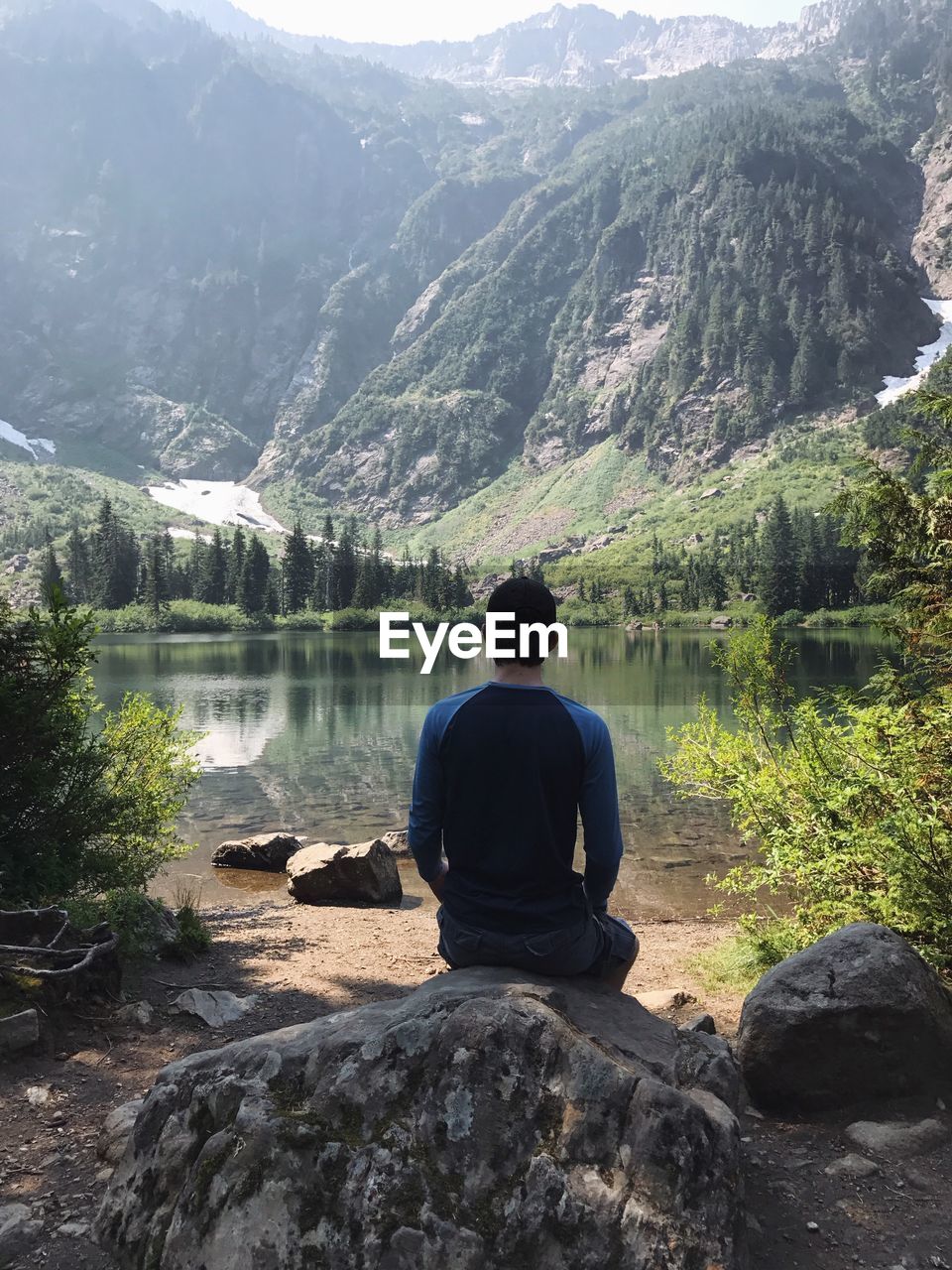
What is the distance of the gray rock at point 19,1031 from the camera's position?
6.23m

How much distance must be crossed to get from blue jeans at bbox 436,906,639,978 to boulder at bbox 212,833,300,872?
16.3m

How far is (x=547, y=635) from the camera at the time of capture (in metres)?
4.36

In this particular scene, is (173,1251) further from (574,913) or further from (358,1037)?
(574,913)

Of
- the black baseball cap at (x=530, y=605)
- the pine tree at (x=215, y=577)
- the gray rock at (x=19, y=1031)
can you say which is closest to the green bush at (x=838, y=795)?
the black baseball cap at (x=530, y=605)

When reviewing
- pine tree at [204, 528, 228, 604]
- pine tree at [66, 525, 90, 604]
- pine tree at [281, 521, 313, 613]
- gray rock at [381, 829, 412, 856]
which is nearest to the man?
gray rock at [381, 829, 412, 856]

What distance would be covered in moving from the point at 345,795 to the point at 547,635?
25051 millimetres

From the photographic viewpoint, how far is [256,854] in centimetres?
2031

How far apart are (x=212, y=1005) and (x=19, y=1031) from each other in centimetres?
213

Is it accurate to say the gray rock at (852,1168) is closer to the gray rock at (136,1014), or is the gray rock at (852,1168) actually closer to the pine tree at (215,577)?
the gray rock at (136,1014)

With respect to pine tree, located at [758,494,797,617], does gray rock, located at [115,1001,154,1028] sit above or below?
below

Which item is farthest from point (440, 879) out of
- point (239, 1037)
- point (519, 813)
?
point (239, 1037)

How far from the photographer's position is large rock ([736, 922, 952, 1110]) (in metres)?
5.64

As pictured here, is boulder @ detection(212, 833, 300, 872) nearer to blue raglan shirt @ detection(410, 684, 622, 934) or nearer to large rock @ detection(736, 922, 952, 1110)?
large rock @ detection(736, 922, 952, 1110)

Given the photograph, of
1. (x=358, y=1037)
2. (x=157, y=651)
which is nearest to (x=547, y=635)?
(x=358, y=1037)
